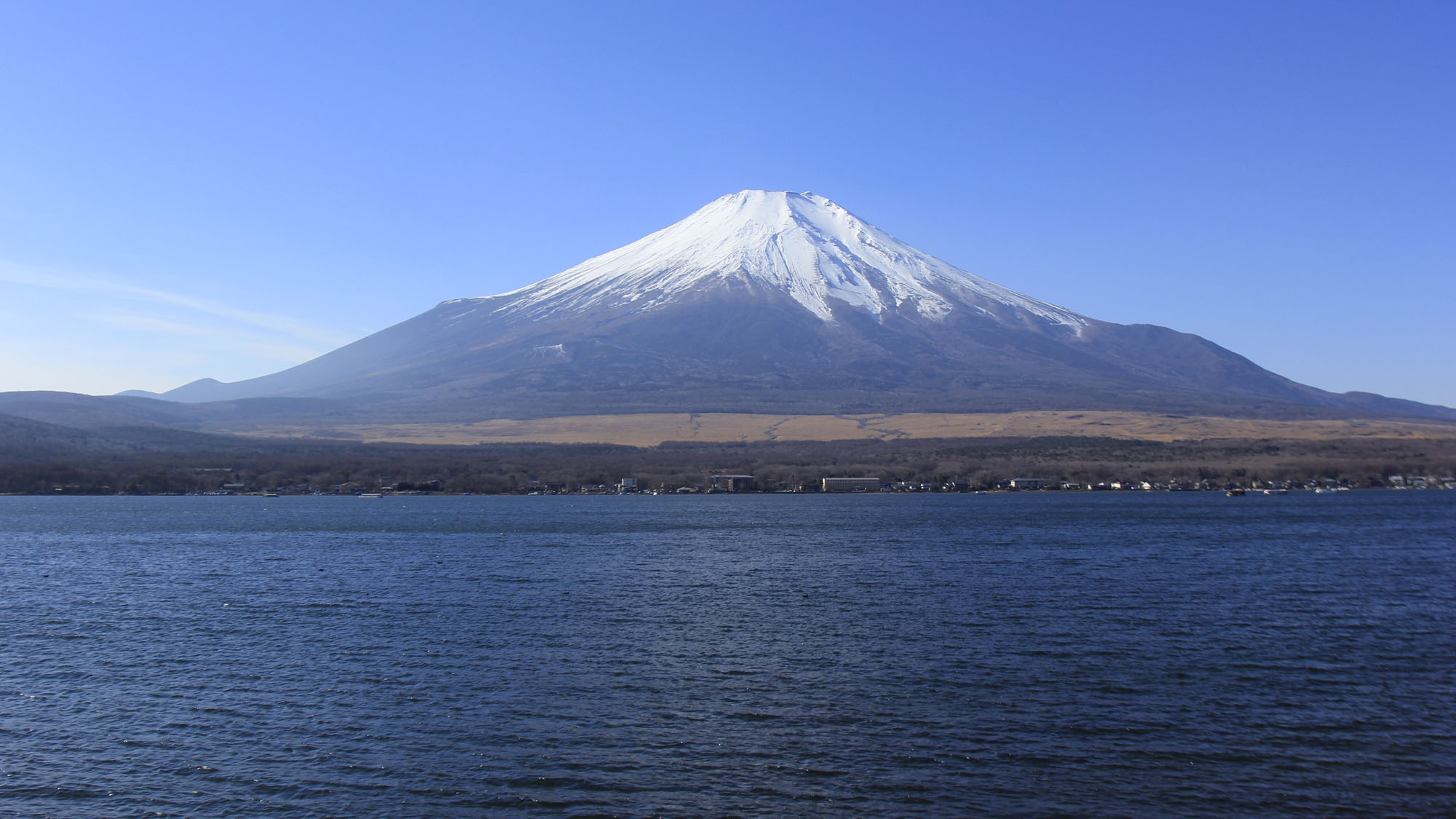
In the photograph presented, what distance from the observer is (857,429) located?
158625 millimetres

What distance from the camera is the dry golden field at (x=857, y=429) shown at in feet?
470

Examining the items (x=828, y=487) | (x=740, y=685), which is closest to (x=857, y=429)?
(x=828, y=487)

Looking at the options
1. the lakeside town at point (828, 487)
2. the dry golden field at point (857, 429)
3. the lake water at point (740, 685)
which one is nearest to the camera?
the lake water at point (740, 685)

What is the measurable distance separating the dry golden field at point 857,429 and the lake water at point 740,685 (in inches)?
4053

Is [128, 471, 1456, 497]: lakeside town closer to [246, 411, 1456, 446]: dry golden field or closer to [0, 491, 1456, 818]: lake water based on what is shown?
[246, 411, 1456, 446]: dry golden field

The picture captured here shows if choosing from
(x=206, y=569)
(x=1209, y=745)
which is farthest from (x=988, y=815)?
(x=206, y=569)

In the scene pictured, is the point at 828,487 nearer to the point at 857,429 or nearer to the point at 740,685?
the point at 857,429

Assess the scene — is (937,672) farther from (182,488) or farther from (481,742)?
(182,488)

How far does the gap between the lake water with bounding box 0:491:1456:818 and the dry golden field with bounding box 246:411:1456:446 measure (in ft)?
338

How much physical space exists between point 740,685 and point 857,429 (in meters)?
140

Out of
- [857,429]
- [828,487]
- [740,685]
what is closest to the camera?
[740,685]

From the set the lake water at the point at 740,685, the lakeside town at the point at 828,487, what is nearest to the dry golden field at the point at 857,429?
the lakeside town at the point at 828,487

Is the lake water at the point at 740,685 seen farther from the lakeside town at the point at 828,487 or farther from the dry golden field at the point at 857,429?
the dry golden field at the point at 857,429

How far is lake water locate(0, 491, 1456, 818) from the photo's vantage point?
1438 centimetres
